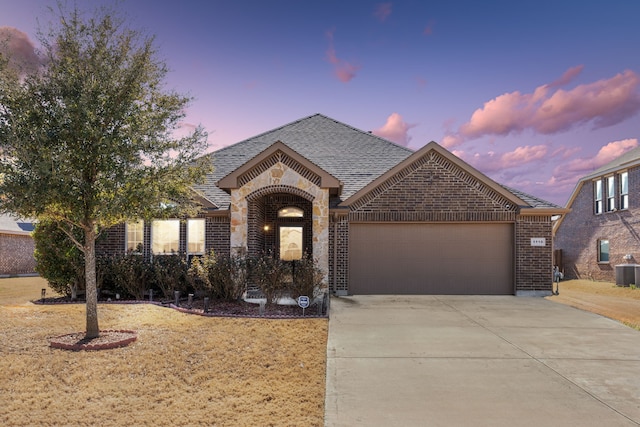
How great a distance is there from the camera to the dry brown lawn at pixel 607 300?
1205 cm

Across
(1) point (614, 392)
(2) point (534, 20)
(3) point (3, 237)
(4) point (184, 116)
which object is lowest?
(1) point (614, 392)

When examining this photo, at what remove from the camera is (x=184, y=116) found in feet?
30.0

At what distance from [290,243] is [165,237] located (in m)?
4.45

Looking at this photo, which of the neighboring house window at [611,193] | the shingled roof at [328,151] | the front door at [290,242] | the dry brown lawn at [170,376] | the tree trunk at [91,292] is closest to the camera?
the dry brown lawn at [170,376]

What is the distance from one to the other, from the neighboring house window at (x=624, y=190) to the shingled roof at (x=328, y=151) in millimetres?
12002

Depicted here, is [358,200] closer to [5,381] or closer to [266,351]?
[266,351]

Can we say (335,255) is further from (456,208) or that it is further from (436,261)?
(456,208)

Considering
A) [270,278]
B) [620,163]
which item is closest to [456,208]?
[270,278]

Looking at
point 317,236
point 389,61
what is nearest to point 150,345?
point 317,236

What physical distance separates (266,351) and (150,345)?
2057 mm

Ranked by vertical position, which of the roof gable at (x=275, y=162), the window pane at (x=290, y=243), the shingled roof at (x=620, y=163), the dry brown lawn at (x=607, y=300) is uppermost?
the shingled roof at (x=620, y=163)

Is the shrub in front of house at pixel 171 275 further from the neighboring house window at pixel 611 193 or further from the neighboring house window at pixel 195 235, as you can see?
the neighboring house window at pixel 611 193

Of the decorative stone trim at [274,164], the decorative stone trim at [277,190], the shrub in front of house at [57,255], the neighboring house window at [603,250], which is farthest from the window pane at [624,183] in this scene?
the shrub in front of house at [57,255]

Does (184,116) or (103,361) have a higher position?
(184,116)
